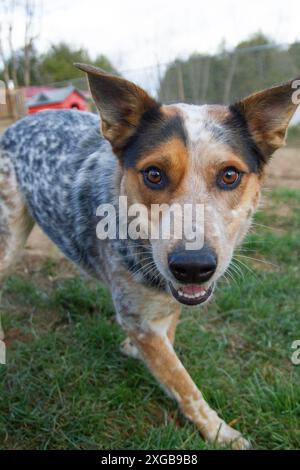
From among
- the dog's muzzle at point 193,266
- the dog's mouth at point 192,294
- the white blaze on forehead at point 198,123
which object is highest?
the white blaze on forehead at point 198,123

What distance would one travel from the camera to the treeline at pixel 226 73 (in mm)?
9586

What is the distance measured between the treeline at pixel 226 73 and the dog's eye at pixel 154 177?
25.2ft

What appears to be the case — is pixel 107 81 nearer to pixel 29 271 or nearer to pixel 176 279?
pixel 176 279

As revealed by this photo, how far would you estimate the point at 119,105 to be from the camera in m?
2.32

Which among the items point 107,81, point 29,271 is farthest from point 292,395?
point 29,271

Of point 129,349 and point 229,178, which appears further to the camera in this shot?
point 129,349

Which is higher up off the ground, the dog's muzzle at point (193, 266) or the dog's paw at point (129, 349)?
the dog's muzzle at point (193, 266)

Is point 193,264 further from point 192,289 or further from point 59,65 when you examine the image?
point 59,65

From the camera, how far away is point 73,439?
98.5 inches

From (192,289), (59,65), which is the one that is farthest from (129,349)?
(59,65)
